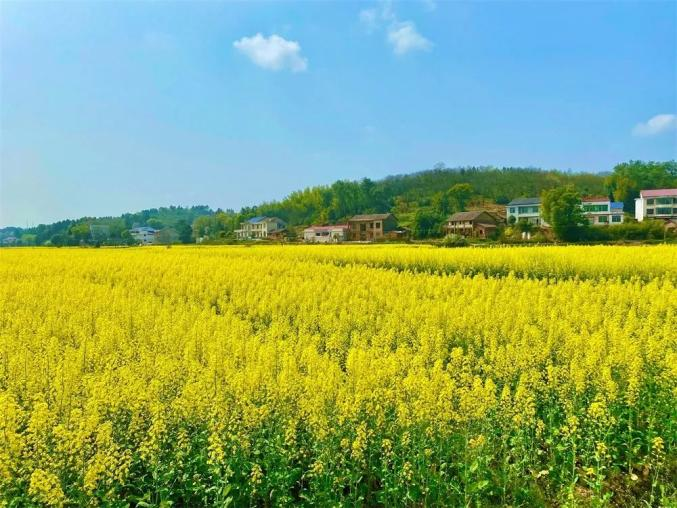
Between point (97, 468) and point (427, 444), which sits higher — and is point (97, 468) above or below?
above

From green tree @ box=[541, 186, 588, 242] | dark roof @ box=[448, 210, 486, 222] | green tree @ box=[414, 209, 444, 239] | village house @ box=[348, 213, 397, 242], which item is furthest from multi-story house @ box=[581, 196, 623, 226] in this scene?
village house @ box=[348, 213, 397, 242]

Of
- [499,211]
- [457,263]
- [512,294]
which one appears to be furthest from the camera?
[499,211]

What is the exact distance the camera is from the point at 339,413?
4293 millimetres

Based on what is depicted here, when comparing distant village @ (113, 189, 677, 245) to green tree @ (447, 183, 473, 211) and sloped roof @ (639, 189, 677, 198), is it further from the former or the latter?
green tree @ (447, 183, 473, 211)

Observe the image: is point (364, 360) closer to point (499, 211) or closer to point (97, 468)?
point (97, 468)

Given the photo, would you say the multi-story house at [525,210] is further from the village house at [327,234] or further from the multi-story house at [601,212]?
the village house at [327,234]

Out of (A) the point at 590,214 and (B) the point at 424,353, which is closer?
(B) the point at 424,353

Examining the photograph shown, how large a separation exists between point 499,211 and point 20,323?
91969mm

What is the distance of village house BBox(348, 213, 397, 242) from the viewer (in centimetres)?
7698

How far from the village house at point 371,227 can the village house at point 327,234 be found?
1.48 m

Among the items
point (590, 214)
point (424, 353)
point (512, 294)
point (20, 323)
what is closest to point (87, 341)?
point (20, 323)

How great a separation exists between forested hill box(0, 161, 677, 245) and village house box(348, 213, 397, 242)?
33.1ft

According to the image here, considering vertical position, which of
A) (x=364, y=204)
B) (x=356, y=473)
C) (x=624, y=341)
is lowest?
(x=356, y=473)

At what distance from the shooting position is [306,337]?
23.9ft
